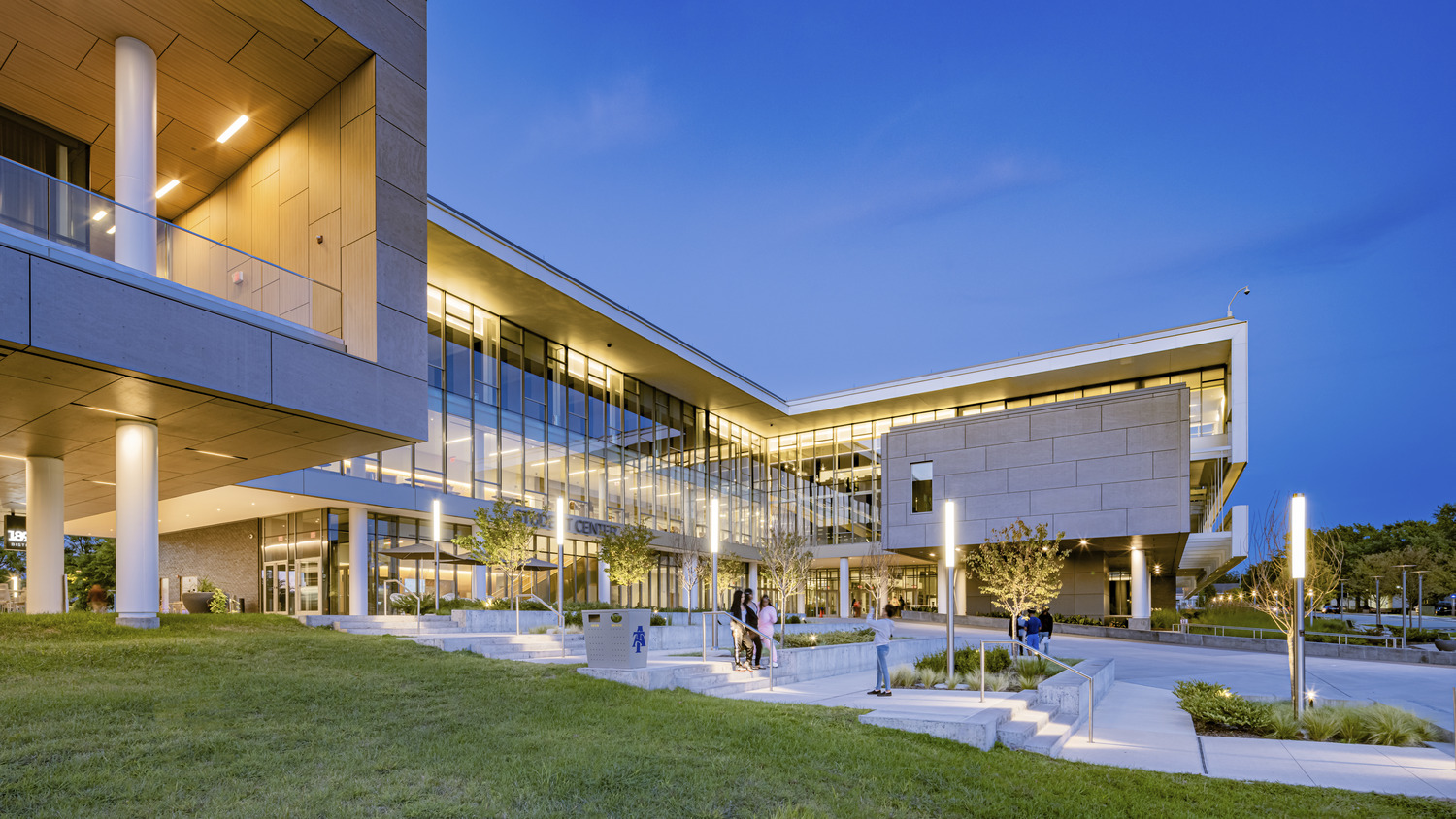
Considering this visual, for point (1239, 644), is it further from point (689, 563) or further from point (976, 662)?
point (689, 563)

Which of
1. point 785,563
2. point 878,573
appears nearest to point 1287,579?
point 785,563

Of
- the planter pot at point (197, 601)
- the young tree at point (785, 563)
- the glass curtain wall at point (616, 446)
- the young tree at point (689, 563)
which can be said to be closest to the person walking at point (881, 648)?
the young tree at point (785, 563)

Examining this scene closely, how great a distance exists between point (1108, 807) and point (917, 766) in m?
1.78

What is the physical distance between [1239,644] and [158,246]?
116 ft

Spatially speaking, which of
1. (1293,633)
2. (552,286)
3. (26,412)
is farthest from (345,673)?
(552,286)

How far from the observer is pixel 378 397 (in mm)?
15719

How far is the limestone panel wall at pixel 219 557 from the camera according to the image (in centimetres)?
3141

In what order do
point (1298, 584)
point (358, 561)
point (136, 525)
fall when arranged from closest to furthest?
point (1298, 584)
point (136, 525)
point (358, 561)

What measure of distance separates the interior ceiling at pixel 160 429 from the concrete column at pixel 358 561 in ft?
23.1

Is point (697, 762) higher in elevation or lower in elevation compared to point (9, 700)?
lower

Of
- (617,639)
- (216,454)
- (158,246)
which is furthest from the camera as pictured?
(216,454)

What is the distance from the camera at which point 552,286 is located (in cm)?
3212

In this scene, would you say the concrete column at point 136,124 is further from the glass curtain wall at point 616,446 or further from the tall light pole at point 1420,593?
the tall light pole at point 1420,593

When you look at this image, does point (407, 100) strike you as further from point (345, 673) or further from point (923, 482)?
point (923, 482)
